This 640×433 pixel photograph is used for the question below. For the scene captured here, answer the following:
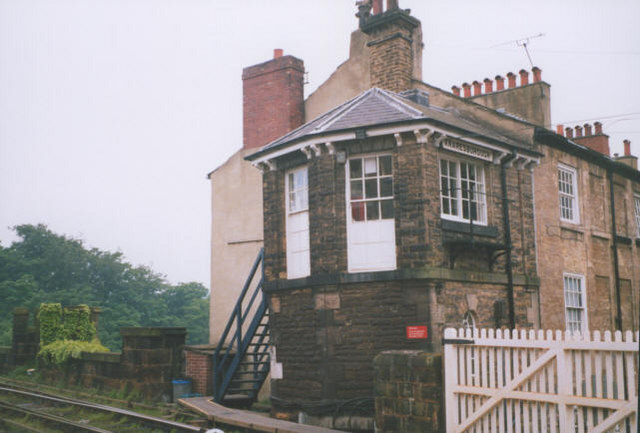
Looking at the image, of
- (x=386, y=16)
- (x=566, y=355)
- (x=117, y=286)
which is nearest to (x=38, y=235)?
(x=117, y=286)

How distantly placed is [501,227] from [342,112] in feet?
14.3

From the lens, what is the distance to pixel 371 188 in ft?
42.5

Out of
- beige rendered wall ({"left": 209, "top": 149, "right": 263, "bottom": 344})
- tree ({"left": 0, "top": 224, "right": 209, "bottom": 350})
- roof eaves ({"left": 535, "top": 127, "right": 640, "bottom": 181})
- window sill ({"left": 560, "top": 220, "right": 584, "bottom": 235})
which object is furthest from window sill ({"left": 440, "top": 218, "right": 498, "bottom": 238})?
tree ({"left": 0, "top": 224, "right": 209, "bottom": 350})

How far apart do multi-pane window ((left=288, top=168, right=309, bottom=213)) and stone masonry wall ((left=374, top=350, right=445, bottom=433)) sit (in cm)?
565

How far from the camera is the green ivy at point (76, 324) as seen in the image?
66.0ft

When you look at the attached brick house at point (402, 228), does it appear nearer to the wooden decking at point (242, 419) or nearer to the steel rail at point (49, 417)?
the wooden decking at point (242, 419)

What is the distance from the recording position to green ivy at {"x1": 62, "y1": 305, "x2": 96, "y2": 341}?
66.0 ft

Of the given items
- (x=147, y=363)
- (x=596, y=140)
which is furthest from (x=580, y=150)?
(x=147, y=363)

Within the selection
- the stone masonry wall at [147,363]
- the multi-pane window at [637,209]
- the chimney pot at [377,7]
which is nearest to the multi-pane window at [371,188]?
the chimney pot at [377,7]

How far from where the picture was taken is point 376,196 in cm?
1290

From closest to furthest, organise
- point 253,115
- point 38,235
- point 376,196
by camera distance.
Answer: point 376,196 → point 253,115 → point 38,235

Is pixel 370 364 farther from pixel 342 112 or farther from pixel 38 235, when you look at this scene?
pixel 38 235

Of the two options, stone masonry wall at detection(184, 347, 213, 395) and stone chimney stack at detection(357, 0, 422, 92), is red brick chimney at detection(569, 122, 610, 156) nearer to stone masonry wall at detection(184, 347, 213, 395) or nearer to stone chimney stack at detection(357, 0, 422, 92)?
stone chimney stack at detection(357, 0, 422, 92)

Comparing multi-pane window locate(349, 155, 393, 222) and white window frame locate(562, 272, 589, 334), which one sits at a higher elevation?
multi-pane window locate(349, 155, 393, 222)
